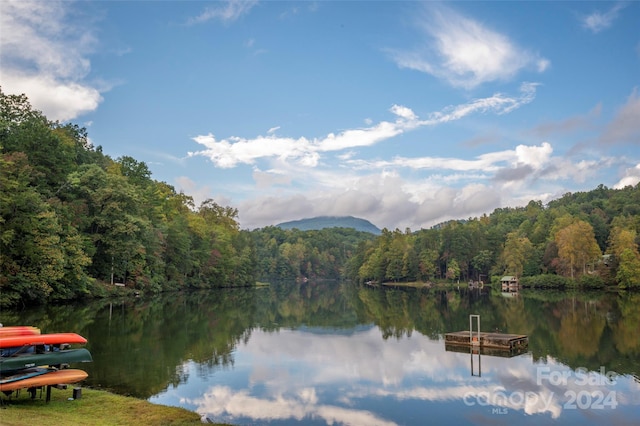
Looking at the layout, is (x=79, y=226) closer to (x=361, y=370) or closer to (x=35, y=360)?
(x=361, y=370)

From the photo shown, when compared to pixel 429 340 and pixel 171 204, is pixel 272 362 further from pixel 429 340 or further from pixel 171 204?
pixel 171 204

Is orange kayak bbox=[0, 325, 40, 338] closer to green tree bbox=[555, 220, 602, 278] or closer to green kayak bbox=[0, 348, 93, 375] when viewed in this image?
green kayak bbox=[0, 348, 93, 375]

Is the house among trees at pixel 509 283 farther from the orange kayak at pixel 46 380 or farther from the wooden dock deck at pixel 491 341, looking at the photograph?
the orange kayak at pixel 46 380

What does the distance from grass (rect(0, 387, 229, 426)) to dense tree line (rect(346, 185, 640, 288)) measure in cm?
8466

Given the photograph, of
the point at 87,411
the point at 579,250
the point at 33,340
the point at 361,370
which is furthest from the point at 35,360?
the point at 579,250

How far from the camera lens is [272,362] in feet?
73.5

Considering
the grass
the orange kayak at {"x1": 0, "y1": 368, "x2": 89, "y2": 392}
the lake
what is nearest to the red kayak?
the orange kayak at {"x1": 0, "y1": 368, "x2": 89, "y2": 392}

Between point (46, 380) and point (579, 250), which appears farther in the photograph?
point (579, 250)

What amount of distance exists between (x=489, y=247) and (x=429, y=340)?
331 ft

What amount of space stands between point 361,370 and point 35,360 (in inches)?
499

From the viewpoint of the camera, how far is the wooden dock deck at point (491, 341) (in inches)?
988

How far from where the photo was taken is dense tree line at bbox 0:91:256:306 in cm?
3866

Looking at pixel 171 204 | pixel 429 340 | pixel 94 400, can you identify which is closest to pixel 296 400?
pixel 94 400

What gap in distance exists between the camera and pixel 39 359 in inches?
499
